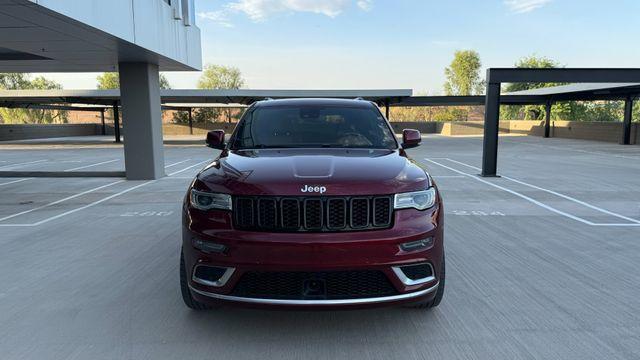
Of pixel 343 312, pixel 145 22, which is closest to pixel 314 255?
pixel 343 312

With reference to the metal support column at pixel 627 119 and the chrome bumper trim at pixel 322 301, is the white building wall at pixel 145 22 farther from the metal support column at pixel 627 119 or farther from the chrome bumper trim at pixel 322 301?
the metal support column at pixel 627 119

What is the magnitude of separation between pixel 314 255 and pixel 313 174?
0.56 m

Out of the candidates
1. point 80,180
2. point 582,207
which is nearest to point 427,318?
point 582,207

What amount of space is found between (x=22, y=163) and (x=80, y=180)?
7.90 m

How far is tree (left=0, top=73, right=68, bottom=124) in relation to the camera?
54594mm

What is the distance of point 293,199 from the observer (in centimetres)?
284

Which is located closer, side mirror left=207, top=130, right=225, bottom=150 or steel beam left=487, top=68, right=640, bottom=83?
side mirror left=207, top=130, right=225, bottom=150

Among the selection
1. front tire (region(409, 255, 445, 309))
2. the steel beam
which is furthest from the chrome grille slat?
the steel beam

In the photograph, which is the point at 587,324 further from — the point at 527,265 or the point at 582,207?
the point at 582,207

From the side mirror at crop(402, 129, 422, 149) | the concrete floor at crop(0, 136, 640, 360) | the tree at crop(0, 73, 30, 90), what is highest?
the tree at crop(0, 73, 30, 90)

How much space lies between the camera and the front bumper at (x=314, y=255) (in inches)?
108

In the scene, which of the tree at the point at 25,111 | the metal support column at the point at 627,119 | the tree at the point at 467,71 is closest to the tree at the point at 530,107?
the tree at the point at 467,71

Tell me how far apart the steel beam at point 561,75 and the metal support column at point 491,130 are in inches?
11.6

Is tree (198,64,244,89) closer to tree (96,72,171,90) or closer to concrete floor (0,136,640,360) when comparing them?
tree (96,72,171,90)
